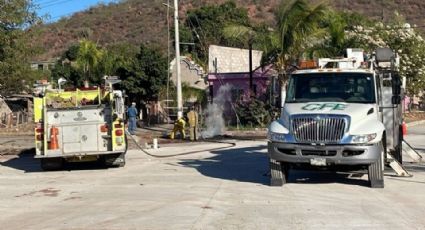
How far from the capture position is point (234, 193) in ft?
39.3

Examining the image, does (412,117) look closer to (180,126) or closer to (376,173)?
(180,126)

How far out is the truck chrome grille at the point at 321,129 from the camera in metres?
12.1

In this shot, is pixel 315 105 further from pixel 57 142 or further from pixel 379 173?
pixel 57 142

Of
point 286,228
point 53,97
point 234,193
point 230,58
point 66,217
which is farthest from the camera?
point 230,58

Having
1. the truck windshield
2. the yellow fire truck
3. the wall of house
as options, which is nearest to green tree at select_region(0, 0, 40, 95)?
the yellow fire truck

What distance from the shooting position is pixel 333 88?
1344 cm

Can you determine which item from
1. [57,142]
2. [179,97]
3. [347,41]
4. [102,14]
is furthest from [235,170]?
[102,14]

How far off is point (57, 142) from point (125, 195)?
225 inches

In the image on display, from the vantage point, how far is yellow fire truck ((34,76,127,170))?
17.2 metres

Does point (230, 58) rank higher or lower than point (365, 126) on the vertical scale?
higher

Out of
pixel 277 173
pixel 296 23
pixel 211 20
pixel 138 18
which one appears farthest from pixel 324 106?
pixel 138 18

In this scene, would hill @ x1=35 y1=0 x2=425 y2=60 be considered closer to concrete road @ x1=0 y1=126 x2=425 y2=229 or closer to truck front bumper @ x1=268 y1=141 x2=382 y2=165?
concrete road @ x1=0 y1=126 x2=425 y2=229

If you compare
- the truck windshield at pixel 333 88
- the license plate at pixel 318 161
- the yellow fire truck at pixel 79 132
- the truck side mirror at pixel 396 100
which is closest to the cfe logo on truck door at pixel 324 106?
the truck windshield at pixel 333 88

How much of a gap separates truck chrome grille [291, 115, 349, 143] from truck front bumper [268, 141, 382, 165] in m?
0.13
